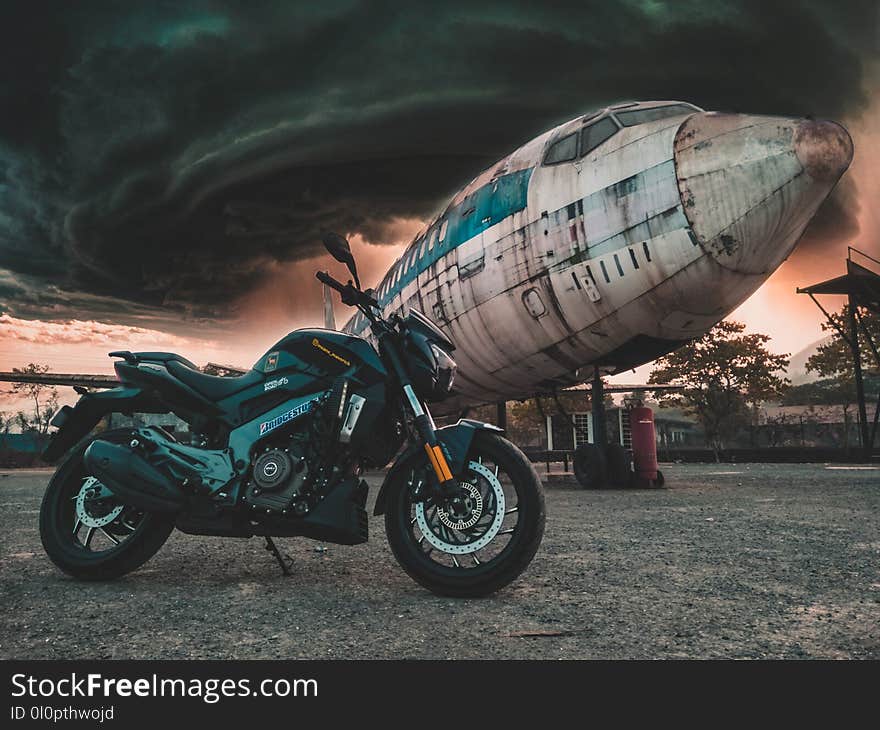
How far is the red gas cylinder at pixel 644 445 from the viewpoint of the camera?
12266 mm

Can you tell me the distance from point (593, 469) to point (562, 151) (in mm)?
6115

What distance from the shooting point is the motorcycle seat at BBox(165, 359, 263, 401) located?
4.04m

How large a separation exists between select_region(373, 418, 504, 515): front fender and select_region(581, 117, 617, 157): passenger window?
666 centimetres

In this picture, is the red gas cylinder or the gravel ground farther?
the red gas cylinder

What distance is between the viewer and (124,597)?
140 inches

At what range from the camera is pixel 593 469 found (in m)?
12.1

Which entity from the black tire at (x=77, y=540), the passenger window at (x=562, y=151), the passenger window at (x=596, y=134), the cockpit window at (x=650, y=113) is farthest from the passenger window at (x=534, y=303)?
the black tire at (x=77, y=540)

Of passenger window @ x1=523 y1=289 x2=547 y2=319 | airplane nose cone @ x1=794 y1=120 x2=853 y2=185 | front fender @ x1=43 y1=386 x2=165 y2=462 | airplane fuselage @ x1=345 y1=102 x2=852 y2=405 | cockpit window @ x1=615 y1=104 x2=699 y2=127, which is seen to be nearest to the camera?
front fender @ x1=43 y1=386 x2=165 y2=462

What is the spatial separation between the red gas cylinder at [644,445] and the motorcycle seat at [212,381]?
9832 mm

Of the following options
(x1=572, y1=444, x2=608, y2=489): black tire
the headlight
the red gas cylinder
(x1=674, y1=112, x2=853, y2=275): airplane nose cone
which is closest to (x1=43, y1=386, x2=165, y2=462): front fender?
the headlight

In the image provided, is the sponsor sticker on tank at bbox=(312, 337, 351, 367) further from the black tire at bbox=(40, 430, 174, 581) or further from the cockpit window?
the cockpit window

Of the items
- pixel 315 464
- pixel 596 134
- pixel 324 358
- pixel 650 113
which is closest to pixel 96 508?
pixel 315 464
